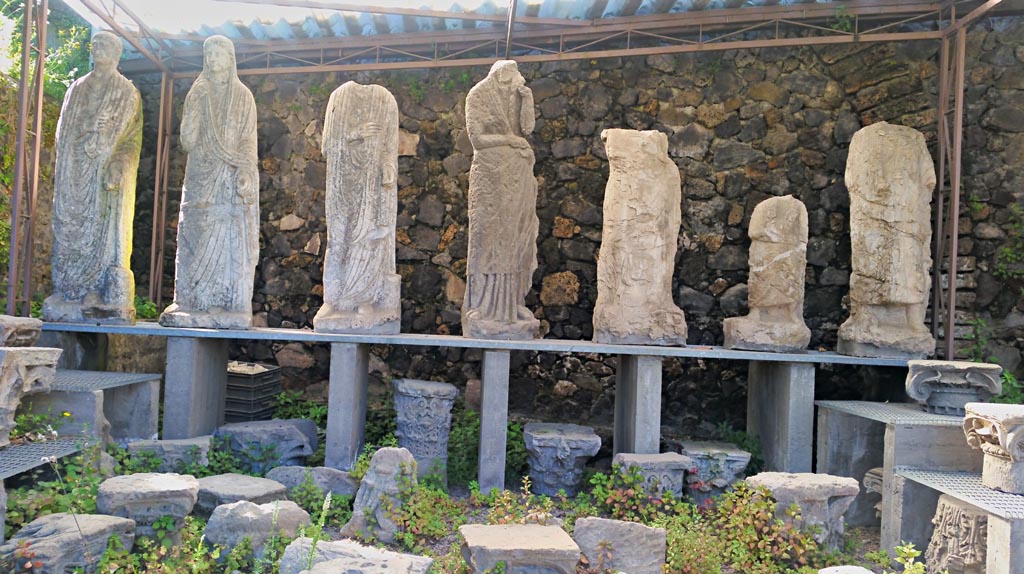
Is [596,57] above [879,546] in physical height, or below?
above

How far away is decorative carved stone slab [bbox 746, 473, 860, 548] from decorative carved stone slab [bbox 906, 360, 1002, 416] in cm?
122

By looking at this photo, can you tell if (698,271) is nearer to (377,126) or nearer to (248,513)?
(377,126)

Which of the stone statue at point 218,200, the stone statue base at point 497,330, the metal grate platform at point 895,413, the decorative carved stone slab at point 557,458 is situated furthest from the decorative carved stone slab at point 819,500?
the stone statue at point 218,200

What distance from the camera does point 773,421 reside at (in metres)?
6.61

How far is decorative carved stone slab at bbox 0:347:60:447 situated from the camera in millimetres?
4742

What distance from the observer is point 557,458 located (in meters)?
6.15

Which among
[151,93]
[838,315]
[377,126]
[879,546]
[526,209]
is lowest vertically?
[879,546]

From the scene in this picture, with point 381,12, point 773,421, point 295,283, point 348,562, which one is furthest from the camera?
point 295,283

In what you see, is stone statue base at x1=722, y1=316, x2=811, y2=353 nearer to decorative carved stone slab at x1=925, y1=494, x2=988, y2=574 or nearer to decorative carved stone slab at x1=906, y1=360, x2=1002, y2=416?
decorative carved stone slab at x1=906, y1=360, x2=1002, y2=416

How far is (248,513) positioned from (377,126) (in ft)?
11.1

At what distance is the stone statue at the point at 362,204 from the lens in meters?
6.58

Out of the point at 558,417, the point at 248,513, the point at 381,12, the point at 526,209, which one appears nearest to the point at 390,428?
the point at 558,417

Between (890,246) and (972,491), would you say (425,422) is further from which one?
(890,246)

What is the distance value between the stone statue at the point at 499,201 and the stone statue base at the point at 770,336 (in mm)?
1658
